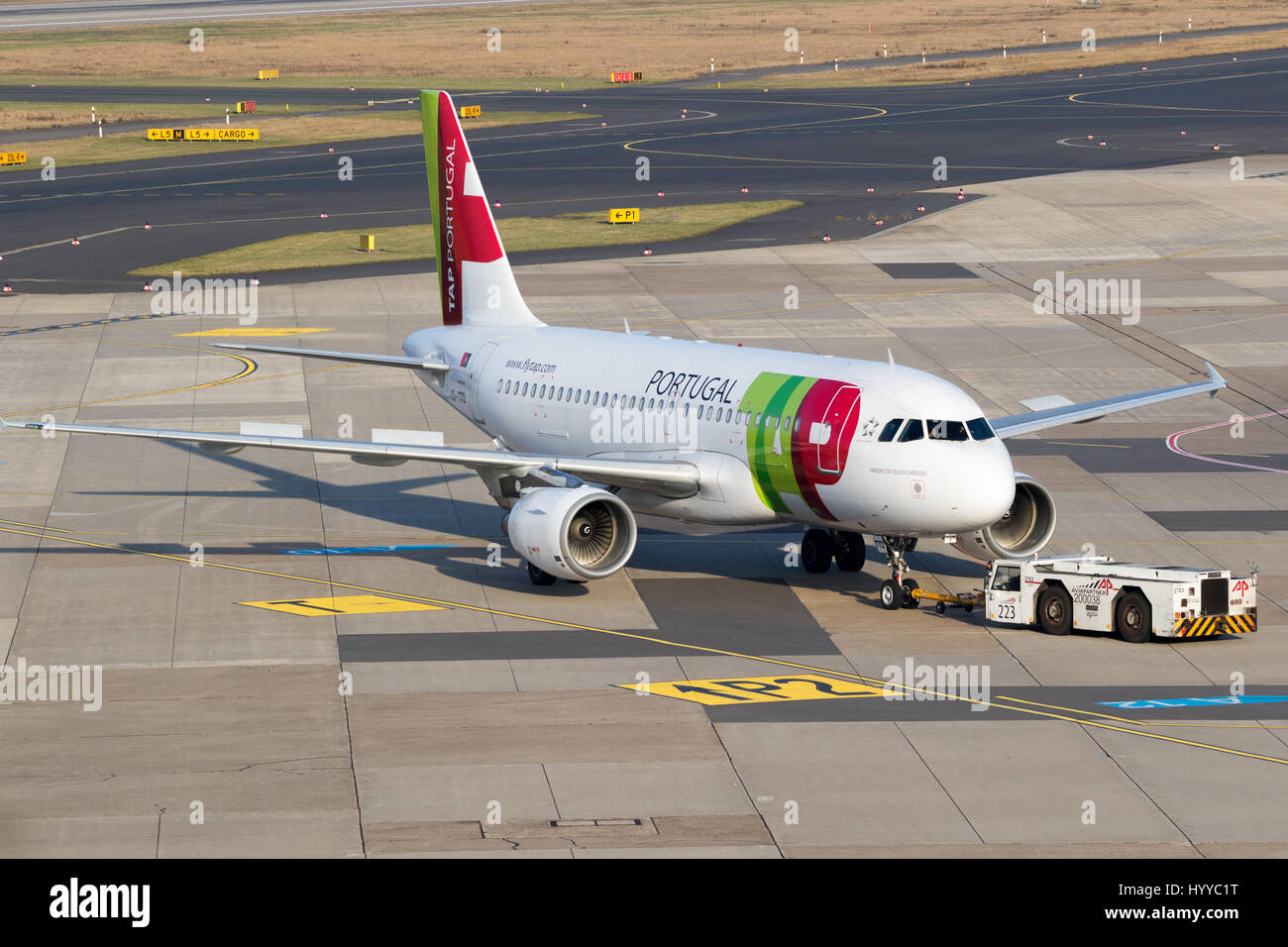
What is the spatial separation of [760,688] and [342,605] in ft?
34.3

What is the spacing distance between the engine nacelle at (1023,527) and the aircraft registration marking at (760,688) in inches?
305

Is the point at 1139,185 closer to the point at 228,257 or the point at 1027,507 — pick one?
the point at 228,257

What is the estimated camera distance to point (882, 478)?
37.8 meters

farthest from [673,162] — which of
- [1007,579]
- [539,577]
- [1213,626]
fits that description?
[1213,626]

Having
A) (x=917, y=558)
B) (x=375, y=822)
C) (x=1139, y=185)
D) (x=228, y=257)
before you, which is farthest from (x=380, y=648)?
(x=1139, y=185)

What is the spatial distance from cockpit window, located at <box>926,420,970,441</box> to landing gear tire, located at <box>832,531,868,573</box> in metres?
5.40

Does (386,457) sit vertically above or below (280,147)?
below

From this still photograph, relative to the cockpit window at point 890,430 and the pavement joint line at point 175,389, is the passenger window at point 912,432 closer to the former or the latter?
the cockpit window at point 890,430

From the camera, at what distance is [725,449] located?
40875 millimetres

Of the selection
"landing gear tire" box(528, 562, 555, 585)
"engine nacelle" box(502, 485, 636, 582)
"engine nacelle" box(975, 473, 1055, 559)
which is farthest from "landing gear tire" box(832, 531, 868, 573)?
"landing gear tire" box(528, 562, 555, 585)

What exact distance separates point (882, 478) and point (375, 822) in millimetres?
14623

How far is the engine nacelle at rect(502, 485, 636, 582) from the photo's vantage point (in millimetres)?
39062

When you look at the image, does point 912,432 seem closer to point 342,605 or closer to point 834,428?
point 834,428

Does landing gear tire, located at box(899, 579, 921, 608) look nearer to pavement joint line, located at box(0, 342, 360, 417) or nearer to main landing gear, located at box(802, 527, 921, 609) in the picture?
main landing gear, located at box(802, 527, 921, 609)
